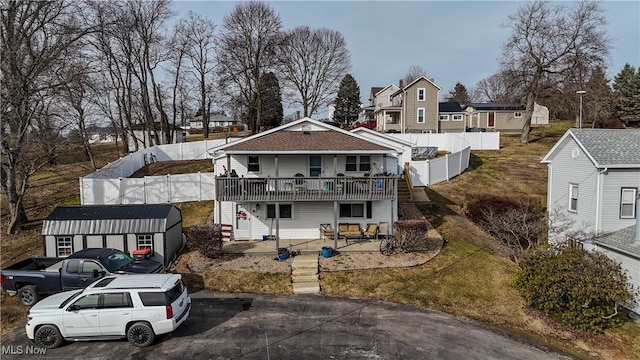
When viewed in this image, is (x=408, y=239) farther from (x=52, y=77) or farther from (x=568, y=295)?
(x=52, y=77)

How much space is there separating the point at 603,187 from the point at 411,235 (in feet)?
31.3

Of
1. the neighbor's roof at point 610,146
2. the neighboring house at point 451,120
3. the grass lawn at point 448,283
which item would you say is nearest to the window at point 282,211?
the grass lawn at point 448,283

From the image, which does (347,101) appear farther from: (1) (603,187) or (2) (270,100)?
(1) (603,187)

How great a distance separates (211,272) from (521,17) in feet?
152

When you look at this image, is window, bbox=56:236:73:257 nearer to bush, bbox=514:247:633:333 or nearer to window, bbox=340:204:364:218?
window, bbox=340:204:364:218

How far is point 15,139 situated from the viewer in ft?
75.2

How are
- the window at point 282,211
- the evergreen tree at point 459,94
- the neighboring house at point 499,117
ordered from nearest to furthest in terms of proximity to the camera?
the window at point 282,211, the neighboring house at point 499,117, the evergreen tree at point 459,94

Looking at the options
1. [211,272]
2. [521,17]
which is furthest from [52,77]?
[521,17]

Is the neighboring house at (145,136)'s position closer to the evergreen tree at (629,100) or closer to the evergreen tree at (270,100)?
the evergreen tree at (270,100)

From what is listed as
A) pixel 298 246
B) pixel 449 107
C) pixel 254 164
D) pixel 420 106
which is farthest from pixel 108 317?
pixel 449 107

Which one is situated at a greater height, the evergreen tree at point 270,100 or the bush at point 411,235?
the evergreen tree at point 270,100

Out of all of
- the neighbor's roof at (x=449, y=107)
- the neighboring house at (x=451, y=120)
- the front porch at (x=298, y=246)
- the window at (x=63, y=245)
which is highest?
the neighbor's roof at (x=449, y=107)

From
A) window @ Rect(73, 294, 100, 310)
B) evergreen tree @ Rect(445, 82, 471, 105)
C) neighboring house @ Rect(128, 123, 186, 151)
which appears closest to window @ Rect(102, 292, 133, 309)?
window @ Rect(73, 294, 100, 310)

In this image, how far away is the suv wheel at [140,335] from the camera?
1248cm
